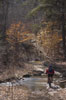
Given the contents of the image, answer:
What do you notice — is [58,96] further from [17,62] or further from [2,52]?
[17,62]

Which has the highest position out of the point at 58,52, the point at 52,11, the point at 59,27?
the point at 52,11

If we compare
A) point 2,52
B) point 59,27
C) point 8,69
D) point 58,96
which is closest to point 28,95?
point 58,96

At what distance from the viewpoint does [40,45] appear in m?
36.8

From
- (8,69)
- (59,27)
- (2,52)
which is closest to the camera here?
(8,69)

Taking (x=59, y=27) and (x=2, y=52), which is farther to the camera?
(x=59, y=27)

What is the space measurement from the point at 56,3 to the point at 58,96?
63.8 ft

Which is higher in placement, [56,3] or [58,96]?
[56,3]

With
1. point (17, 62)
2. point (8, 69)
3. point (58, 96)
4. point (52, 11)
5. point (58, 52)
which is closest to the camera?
point (58, 96)

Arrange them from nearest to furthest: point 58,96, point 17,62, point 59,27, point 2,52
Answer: point 58,96
point 2,52
point 17,62
point 59,27

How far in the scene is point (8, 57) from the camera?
81.4 ft

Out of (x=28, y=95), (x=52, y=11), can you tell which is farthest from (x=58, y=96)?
(x=52, y=11)

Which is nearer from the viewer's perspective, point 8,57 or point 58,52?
point 8,57

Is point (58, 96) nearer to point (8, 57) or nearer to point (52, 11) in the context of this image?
point (8, 57)

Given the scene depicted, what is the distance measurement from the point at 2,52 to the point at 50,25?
12.5 meters
